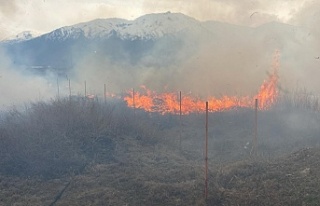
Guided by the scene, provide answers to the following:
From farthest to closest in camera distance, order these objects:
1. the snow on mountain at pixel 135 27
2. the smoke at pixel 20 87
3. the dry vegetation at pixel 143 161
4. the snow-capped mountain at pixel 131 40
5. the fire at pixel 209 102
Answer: the snow on mountain at pixel 135 27 < the snow-capped mountain at pixel 131 40 < the smoke at pixel 20 87 < the fire at pixel 209 102 < the dry vegetation at pixel 143 161

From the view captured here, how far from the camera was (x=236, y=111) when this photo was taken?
45.0 metres

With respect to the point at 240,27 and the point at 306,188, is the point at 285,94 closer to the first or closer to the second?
the point at 306,188

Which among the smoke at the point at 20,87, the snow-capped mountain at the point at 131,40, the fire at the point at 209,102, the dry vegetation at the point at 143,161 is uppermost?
the snow-capped mountain at the point at 131,40

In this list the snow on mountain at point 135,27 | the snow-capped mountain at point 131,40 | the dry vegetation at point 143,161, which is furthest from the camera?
the snow on mountain at point 135,27

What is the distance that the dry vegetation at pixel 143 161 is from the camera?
17.3m

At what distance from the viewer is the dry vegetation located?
56.7 feet

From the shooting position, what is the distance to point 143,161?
26000 mm

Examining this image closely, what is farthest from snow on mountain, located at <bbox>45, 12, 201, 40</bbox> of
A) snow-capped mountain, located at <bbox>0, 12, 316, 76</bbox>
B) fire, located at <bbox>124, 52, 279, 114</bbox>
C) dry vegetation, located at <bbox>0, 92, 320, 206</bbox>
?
dry vegetation, located at <bbox>0, 92, 320, 206</bbox>

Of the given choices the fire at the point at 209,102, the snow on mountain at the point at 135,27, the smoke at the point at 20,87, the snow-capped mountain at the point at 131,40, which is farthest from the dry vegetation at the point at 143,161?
the snow on mountain at the point at 135,27

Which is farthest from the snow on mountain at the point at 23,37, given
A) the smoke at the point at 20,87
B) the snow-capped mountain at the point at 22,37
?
the smoke at the point at 20,87

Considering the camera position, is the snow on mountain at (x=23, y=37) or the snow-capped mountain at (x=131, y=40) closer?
the snow-capped mountain at (x=131, y=40)

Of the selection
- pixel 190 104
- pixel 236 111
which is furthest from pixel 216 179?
pixel 190 104

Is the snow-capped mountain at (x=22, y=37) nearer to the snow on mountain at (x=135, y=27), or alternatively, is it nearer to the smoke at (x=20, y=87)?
the snow on mountain at (x=135, y=27)

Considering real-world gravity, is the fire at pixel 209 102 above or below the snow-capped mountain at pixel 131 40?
below
